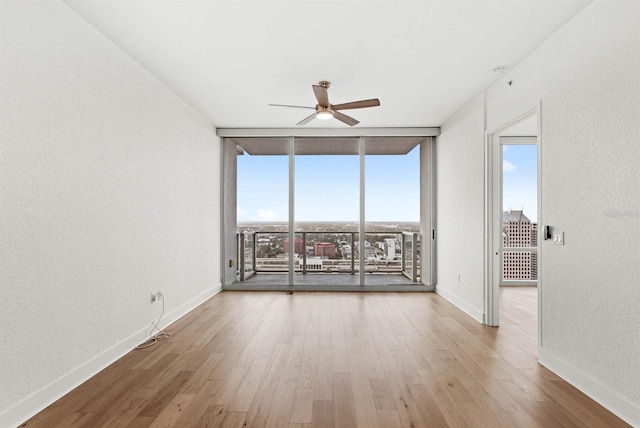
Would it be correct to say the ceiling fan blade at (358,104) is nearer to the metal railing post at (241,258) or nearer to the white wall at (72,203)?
the white wall at (72,203)

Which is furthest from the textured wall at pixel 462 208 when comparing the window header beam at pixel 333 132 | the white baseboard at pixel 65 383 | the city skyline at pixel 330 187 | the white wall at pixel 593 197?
the white baseboard at pixel 65 383

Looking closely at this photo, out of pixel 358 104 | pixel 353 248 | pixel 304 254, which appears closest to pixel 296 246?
pixel 304 254

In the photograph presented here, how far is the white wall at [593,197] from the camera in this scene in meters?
1.85

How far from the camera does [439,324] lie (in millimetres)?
3525

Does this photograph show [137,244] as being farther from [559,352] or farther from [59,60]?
[559,352]

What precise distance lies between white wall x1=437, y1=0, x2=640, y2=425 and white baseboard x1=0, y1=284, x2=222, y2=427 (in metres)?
3.54

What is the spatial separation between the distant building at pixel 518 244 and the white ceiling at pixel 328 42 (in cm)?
294

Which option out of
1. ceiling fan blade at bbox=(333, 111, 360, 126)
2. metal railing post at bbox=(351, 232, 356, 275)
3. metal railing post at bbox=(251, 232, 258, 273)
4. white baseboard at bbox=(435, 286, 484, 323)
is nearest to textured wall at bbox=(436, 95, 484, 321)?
white baseboard at bbox=(435, 286, 484, 323)

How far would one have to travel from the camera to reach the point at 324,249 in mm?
5457

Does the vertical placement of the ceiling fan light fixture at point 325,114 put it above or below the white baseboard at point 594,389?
above

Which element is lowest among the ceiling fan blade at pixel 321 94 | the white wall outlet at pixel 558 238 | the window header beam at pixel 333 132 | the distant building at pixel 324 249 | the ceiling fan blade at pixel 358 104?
the distant building at pixel 324 249

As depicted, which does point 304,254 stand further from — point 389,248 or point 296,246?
point 389,248

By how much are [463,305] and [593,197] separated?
7.82 ft

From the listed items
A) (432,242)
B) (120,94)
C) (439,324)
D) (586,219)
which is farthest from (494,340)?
(120,94)
